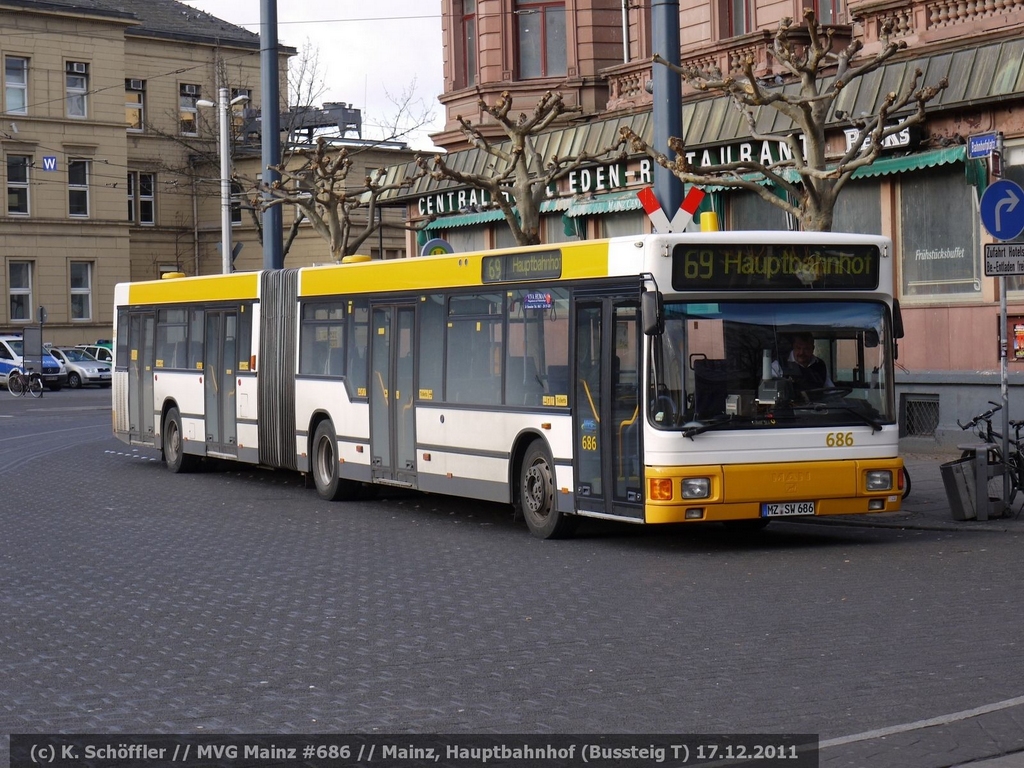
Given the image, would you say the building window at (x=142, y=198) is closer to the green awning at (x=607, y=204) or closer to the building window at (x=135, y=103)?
the building window at (x=135, y=103)

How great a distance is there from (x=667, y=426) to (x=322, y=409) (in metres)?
6.98

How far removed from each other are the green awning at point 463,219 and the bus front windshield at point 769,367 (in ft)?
63.0

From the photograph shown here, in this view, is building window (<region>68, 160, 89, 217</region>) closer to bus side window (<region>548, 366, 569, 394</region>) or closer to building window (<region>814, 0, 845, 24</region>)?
building window (<region>814, 0, 845, 24</region>)

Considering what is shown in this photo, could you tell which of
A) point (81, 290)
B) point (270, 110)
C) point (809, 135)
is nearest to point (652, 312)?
point (809, 135)

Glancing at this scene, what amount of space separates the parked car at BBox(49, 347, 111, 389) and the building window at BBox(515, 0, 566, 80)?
2994 centimetres

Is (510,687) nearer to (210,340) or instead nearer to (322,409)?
(322,409)

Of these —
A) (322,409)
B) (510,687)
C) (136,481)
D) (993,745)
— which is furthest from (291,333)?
(993,745)

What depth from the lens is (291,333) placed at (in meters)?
20.5

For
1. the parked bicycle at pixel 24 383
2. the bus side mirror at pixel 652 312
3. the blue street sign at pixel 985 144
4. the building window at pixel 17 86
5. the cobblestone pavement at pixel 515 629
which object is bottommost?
the cobblestone pavement at pixel 515 629

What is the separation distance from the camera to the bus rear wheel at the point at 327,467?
18953mm

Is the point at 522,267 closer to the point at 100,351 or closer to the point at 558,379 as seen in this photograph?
the point at 558,379

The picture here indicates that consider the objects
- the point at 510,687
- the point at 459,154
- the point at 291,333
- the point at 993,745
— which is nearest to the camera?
the point at 993,745

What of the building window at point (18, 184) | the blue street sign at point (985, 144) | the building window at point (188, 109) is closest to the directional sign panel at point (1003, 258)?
the blue street sign at point (985, 144)

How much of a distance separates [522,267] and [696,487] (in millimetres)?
3078
